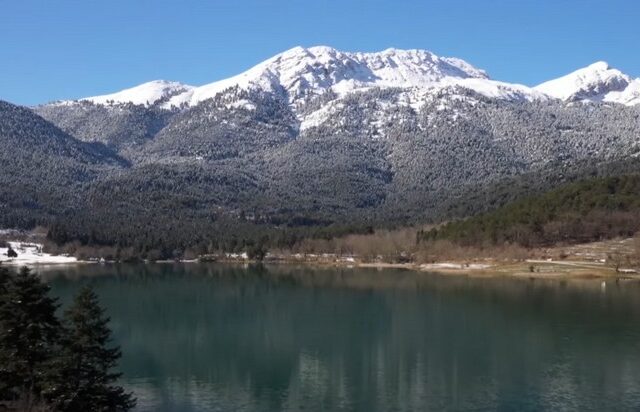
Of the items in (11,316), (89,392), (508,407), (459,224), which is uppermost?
(459,224)

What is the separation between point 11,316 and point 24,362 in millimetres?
1880

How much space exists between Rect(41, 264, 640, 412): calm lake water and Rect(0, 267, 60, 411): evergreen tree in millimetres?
11816

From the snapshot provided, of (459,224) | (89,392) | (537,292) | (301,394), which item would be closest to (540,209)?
(459,224)

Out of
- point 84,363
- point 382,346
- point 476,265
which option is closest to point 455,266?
point 476,265

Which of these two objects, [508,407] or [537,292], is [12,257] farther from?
[508,407]

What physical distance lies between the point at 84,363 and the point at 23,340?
2673mm

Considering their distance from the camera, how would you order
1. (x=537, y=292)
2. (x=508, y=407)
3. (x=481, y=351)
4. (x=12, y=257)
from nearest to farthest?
(x=508, y=407) < (x=481, y=351) < (x=537, y=292) < (x=12, y=257)

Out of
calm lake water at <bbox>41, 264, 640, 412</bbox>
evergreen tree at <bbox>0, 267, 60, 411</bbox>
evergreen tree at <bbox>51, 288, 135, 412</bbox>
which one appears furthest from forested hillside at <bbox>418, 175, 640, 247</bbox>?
evergreen tree at <bbox>0, 267, 60, 411</bbox>

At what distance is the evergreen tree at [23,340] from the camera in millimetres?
29578

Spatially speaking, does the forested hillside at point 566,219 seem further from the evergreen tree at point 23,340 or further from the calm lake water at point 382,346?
the evergreen tree at point 23,340

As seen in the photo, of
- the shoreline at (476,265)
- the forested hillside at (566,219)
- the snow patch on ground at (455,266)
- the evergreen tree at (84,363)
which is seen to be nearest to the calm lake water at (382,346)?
the evergreen tree at (84,363)

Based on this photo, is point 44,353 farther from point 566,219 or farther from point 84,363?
point 566,219

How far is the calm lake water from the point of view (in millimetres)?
43625

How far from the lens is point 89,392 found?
31219mm
